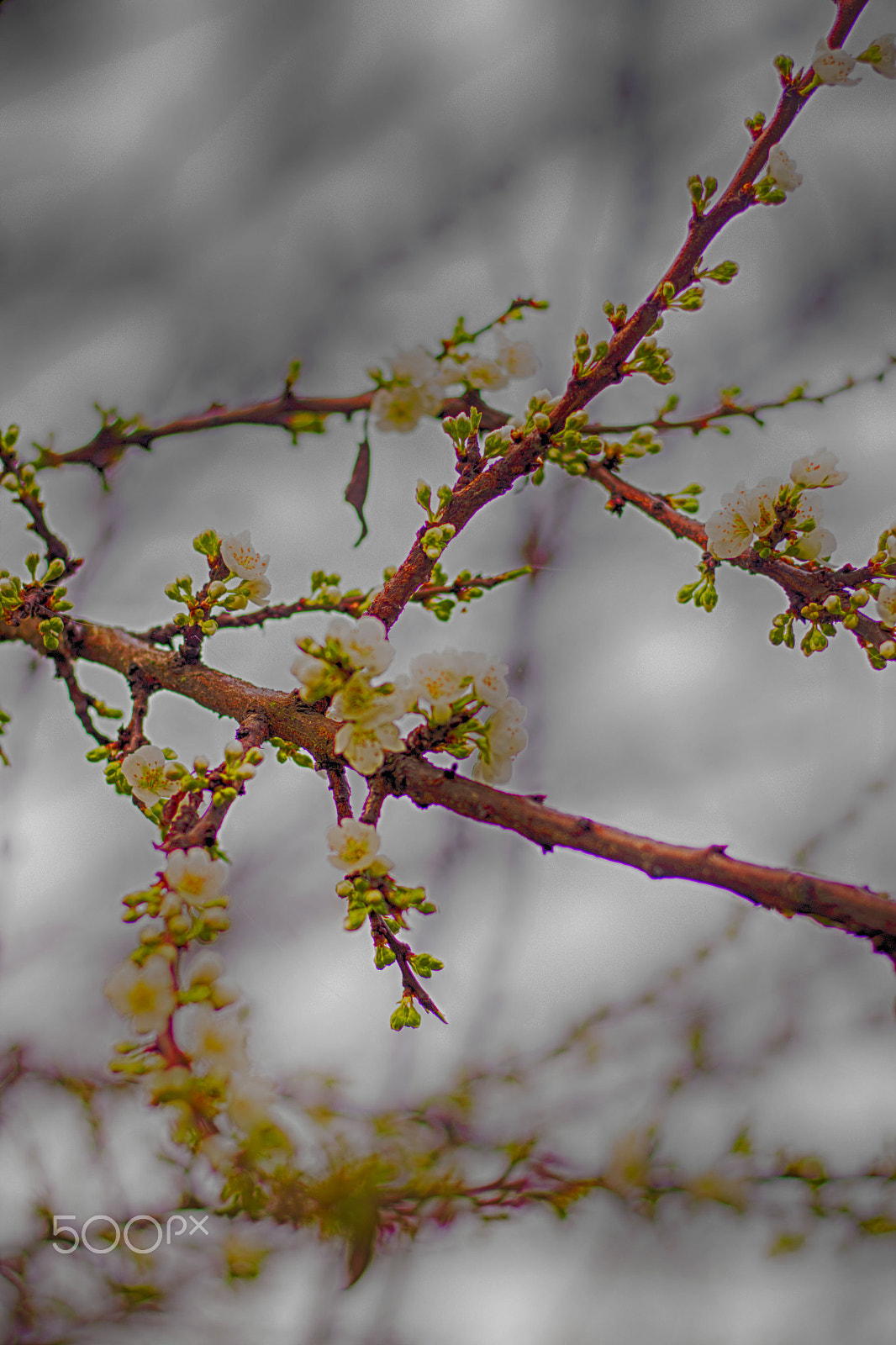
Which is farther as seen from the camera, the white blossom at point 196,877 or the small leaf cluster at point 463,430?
the small leaf cluster at point 463,430

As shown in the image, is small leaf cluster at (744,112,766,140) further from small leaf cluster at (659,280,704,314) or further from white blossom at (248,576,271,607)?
white blossom at (248,576,271,607)

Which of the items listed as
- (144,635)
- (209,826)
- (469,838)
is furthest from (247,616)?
(469,838)

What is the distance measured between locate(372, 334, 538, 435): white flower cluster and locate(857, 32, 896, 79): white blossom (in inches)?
13.7

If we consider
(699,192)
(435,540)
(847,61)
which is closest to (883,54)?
(847,61)

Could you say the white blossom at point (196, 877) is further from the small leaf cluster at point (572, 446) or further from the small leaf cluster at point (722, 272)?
the small leaf cluster at point (722, 272)

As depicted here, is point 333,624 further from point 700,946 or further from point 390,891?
point 700,946

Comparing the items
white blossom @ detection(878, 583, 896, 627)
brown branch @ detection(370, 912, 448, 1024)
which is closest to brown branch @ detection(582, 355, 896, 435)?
white blossom @ detection(878, 583, 896, 627)

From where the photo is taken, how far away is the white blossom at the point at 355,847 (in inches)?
18.6

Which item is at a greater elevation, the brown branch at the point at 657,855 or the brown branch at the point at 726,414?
the brown branch at the point at 726,414

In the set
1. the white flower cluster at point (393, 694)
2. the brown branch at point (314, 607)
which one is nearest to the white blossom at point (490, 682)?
the white flower cluster at point (393, 694)

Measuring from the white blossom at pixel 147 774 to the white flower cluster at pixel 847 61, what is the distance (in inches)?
28.5

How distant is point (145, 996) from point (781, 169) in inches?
27.8

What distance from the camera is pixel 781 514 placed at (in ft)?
1.95

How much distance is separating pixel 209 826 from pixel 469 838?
48.9 inches
